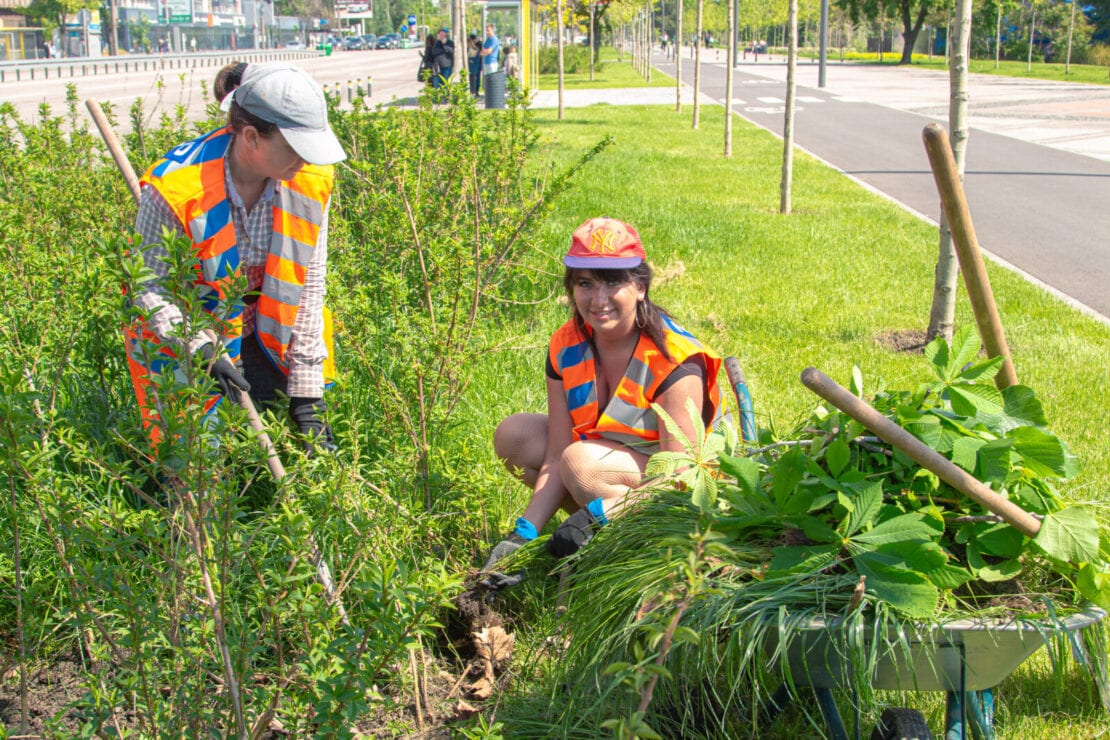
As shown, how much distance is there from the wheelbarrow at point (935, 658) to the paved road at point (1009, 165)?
5713 millimetres

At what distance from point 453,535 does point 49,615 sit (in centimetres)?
124

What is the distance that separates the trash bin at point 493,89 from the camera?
2380 centimetres

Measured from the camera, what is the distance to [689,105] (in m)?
25.5

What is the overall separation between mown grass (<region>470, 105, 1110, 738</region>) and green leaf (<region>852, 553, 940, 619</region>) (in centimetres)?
80

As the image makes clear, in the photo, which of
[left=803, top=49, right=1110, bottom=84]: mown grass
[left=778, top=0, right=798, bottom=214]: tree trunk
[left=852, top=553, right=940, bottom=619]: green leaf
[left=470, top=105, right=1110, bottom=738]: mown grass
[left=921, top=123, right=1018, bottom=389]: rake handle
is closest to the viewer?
[left=852, top=553, right=940, bottom=619]: green leaf

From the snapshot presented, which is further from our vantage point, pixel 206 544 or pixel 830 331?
pixel 830 331

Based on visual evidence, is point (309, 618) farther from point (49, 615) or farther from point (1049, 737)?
point (1049, 737)

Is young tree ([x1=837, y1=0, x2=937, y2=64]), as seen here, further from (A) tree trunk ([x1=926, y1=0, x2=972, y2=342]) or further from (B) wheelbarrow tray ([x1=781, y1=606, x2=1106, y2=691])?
(B) wheelbarrow tray ([x1=781, y1=606, x2=1106, y2=691])

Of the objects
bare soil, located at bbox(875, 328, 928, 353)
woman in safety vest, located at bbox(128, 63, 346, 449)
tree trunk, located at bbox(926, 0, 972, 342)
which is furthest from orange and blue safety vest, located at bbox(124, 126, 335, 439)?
bare soil, located at bbox(875, 328, 928, 353)

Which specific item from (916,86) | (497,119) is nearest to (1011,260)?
(497,119)

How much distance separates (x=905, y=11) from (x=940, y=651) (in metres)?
63.6

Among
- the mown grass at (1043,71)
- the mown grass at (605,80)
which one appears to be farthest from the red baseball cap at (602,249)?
the mown grass at (1043,71)

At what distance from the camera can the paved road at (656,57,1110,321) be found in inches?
371

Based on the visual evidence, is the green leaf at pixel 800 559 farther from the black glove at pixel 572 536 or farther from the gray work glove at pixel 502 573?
the gray work glove at pixel 502 573
